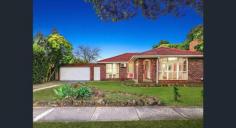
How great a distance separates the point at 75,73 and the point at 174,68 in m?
13.9

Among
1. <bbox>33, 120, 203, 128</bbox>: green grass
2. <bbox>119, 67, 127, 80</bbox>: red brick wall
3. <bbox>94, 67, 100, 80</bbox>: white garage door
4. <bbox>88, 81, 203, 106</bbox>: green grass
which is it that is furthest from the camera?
<bbox>94, 67, 100, 80</bbox>: white garage door

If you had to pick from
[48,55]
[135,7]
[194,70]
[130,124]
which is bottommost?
[130,124]

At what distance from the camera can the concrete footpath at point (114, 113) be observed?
9.78m

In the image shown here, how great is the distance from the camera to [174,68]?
86.2 ft

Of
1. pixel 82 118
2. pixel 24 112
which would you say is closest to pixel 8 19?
pixel 24 112

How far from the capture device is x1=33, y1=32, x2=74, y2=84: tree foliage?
28.2 meters

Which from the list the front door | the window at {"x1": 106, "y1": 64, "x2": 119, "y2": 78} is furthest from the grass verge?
the window at {"x1": 106, "y1": 64, "x2": 119, "y2": 78}

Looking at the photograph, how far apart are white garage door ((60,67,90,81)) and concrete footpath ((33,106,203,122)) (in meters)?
24.5

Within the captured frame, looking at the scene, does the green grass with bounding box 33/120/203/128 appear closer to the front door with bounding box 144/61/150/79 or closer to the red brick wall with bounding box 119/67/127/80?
the front door with bounding box 144/61/150/79

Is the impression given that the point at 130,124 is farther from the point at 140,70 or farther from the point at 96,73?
the point at 96,73

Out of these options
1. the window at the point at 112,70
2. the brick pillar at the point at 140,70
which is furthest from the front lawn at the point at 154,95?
the window at the point at 112,70

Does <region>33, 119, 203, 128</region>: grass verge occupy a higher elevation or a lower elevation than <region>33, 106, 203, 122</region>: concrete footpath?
lower

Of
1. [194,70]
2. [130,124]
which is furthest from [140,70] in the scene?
[130,124]

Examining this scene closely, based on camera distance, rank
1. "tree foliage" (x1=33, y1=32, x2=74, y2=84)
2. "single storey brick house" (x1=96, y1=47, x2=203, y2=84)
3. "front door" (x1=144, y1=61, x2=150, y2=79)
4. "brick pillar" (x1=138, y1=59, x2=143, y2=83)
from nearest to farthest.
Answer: "single storey brick house" (x1=96, y1=47, x2=203, y2=84)
"brick pillar" (x1=138, y1=59, x2=143, y2=83)
"front door" (x1=144, y1=61, x2=150, y2=79)
"tree foliage" (x1=33, y1=32, x2=74, y2=84)
